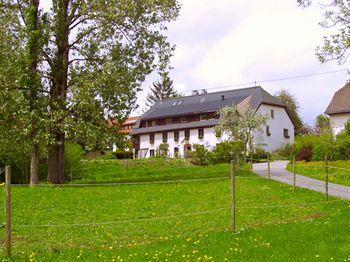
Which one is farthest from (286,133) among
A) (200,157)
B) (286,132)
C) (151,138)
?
(200,157)

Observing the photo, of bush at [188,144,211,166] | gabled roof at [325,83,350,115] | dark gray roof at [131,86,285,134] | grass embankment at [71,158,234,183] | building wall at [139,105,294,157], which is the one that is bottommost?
grass embankment at [71,158,234,183]

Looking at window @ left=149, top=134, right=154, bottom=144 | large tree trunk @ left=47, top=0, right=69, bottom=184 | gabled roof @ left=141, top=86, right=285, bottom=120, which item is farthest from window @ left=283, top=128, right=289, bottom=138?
large tree trunk @ left=47, top=0, right=69, bottom=184

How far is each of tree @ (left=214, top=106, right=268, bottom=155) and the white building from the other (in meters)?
6.23

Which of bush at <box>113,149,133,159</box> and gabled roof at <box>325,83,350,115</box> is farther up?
gabled roof at <box>325,83,350,115</box>

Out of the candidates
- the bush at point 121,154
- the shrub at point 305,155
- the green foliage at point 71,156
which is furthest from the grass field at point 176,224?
the bush at point 121,154

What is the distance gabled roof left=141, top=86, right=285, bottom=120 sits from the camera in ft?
207

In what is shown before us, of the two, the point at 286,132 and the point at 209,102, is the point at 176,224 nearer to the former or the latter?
the point at 286,132

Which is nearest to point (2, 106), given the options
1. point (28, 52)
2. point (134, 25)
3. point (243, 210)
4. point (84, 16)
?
point (28, 52)

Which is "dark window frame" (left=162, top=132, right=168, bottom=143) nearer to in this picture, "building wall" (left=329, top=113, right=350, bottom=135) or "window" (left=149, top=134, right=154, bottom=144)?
"window" (left=149, top=134, right=154, bottom=144)

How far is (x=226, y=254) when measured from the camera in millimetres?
8805

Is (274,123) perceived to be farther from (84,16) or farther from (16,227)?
(16,227)

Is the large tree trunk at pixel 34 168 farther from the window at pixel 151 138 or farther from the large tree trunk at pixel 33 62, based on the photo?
the window at pixel 151 138

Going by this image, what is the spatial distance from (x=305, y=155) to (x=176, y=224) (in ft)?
88.6

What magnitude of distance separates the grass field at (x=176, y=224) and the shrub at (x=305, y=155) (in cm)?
1614
